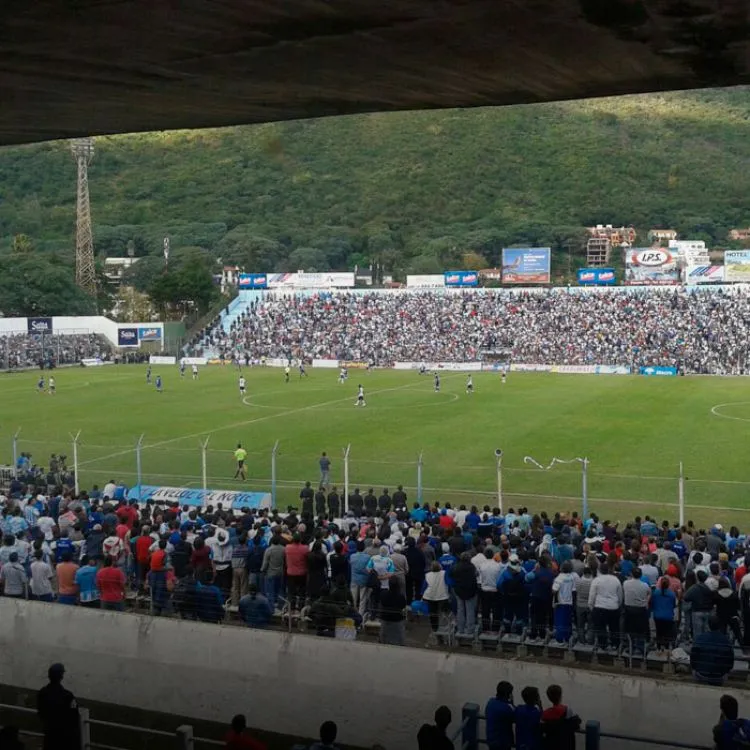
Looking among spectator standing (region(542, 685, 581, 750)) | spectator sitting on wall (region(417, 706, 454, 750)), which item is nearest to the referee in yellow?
spectator standing (region(542, 685, 581, 750))

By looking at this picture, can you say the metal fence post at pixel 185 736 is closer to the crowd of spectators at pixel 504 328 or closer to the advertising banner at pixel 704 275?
the crowd of spectators at pixel 504 328

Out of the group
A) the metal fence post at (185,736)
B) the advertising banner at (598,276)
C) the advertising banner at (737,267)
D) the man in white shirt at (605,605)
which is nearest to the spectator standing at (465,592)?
the man in white shirt at (605,605)

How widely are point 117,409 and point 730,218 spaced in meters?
118

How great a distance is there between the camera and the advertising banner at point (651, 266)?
88.1 meters

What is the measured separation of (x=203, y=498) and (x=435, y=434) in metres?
14.4

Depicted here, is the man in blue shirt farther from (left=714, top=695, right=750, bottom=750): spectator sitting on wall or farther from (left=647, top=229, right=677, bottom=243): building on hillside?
(left=647, top=229, right=677, bottom=243): building on hillside

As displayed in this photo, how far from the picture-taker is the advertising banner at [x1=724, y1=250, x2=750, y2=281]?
3263 inches

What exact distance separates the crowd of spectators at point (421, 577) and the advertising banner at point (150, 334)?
61.8 m

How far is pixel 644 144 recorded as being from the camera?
153m

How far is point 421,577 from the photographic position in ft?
43.6

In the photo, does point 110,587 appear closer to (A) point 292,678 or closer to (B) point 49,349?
(A) point 292,678

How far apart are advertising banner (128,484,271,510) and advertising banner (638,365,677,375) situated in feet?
140

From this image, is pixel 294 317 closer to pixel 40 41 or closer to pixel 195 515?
pixel 195 515

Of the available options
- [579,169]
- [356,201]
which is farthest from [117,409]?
[579,169]
